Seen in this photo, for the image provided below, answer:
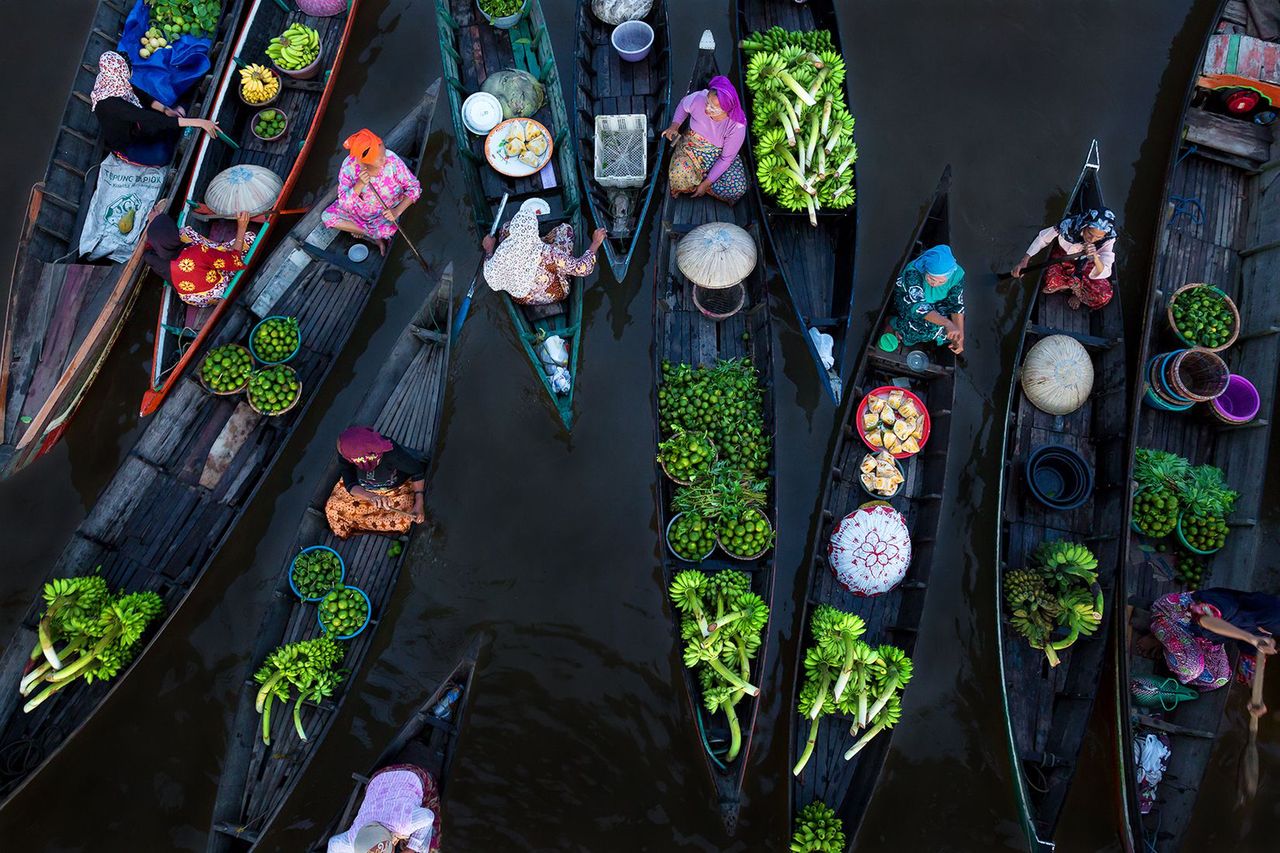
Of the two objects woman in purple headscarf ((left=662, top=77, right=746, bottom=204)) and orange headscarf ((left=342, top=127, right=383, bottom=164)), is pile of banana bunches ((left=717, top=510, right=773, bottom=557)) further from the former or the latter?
Result: orange headscarf ((left=342, top=127, right=383, bottom=164))

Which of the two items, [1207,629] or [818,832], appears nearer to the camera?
[818,832]

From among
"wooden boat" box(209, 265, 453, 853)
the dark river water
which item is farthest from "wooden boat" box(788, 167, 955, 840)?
"wooden boat" box(209, 265, 453, 853)

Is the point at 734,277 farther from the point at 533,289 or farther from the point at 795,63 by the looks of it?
the point at 795,63

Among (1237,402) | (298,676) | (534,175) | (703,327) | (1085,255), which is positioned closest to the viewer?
(298,676)

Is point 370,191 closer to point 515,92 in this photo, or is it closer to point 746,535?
point 515,92

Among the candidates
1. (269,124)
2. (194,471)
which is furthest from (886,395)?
(269,124)

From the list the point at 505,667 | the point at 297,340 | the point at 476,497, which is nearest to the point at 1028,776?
the point at 505,667

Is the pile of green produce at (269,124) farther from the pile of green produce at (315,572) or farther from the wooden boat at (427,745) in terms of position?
the wooden boat at (427,745)
